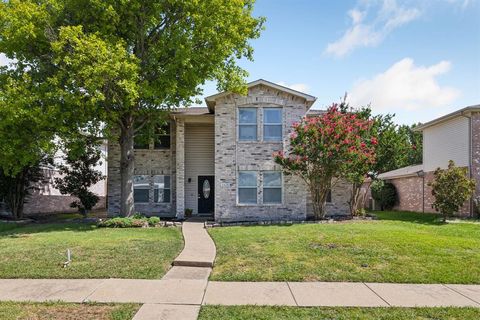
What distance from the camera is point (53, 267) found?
8.55 metres

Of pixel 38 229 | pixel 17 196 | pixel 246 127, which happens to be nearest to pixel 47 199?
pixel 17 196

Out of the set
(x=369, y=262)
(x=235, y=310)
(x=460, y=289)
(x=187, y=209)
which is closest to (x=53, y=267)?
(x=235, y=310)

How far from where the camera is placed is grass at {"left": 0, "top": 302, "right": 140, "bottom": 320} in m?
5.63

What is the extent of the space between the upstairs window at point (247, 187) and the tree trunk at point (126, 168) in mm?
5005

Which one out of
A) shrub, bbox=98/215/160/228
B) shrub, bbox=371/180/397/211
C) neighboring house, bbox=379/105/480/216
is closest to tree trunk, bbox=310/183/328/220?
shrub, bbox=98/215/160/228

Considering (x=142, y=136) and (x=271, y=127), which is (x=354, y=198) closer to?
(x=271, y=127)

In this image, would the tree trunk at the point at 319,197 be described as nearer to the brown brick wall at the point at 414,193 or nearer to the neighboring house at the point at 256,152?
the neighboring house at the point at 256,152

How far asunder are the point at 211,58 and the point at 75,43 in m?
5.29

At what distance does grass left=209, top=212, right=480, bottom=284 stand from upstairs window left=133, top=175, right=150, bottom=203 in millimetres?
8322

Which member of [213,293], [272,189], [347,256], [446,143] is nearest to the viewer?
[213,293]

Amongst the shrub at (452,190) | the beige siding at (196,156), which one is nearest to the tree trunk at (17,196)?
the beige siding at (196,156)

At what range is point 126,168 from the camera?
57.4 feet

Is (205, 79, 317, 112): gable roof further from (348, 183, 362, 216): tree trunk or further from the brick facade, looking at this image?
(348, 183, 362, 216): tree trunk

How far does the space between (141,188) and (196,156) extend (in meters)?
3.41
